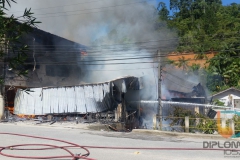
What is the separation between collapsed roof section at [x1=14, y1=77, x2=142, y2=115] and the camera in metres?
18.0

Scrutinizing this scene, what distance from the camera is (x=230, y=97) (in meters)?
29.9

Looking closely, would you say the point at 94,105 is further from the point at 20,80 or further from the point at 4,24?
the point at 4,24

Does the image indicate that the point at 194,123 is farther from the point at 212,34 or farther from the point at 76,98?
the point at 212,34

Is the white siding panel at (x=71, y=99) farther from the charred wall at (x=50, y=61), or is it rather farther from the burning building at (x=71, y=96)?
the charred wall at (x=50, y=61)

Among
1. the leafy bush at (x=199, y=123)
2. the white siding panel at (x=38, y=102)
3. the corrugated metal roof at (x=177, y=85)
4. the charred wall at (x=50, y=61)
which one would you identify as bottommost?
the leafy bush at (x=199, y=123)

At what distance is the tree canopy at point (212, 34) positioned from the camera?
112ft

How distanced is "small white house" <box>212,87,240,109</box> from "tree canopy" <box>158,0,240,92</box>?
3.42 metres

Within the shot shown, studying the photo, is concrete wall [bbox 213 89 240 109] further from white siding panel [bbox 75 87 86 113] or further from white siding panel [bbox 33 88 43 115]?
white siding panel [bbox 33 88 43 115]

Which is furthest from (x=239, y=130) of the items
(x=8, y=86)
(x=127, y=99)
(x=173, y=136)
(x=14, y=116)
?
(x=8, y=86)

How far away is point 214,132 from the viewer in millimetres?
12773

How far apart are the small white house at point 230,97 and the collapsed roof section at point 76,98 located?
1381 cm

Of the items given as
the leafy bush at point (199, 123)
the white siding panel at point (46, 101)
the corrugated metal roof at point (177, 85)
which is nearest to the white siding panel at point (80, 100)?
the white siding panel at point (46, 101)

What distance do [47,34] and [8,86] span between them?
20.1 ft

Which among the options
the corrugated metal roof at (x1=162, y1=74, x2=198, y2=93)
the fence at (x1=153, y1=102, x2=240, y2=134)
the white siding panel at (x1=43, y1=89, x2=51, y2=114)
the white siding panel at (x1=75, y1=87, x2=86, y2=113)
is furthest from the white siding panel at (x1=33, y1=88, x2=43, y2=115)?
the corrugated metal roof at (x1=162, y1=74, x2=198, y2=93)
